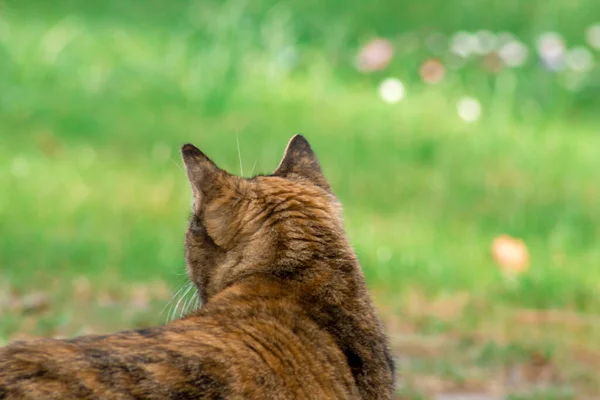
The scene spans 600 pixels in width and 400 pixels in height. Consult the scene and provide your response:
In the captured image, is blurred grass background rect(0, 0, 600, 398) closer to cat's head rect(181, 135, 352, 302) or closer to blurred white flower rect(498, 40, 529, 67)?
blurred white flower rect(498, 40, 529, 67)

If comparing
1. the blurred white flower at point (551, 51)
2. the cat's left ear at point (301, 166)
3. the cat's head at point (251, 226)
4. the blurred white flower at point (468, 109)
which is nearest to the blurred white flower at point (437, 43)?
the blurred white flower at point (551, 51)

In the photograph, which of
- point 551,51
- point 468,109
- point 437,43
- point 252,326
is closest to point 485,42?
point 437,43

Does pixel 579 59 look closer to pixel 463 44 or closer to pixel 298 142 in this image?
pixel 463 44

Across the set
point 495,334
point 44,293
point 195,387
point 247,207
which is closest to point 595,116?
point 495,334

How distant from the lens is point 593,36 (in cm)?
1050

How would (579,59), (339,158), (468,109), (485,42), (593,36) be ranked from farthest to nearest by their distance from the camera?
(593,36)
(485,42)
(579,59)
(468,109)
(339,158)

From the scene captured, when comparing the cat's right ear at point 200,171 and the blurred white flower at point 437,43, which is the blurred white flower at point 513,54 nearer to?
the blurred white flower at point 437,43

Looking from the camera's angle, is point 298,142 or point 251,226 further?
point 298,142

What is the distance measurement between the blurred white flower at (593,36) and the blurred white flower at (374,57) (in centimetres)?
188

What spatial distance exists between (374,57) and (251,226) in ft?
19.2

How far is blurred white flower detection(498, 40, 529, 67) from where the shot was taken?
9691 mm

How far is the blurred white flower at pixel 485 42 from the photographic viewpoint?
999 centimetres

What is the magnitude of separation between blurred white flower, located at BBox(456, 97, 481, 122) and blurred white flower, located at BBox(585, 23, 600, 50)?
1.82 meters

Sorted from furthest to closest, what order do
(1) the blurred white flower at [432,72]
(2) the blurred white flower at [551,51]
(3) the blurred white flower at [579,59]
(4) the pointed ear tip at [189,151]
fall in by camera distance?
1. (3) the blurred white flower at [579,59]
2. (2) the blurred white flower at [551,51]
3. (1) the blurred white flower at [432,72]
4. (4) the pointed ear tip at [189,151]
